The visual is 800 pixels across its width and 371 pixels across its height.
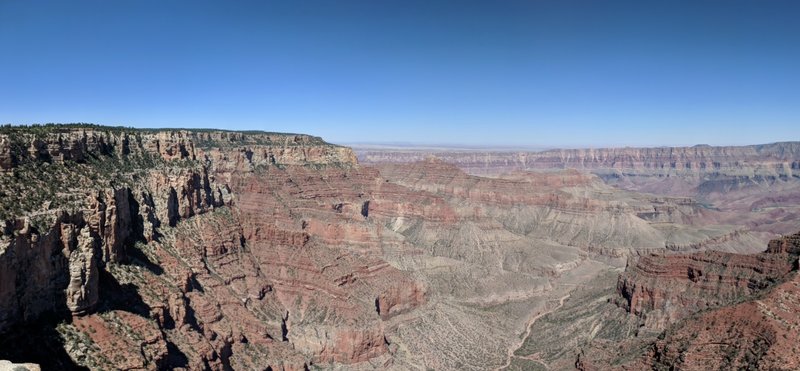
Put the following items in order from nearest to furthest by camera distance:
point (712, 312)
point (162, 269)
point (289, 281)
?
point (712, 312) → point (162, 269) → point (289, 281)

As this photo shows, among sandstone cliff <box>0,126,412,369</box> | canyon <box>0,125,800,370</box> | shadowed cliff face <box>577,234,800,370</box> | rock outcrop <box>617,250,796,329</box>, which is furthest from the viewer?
rock outcrop <box>617,250,796,329</box>

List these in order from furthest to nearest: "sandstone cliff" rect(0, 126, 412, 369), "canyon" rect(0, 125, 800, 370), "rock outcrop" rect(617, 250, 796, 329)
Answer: "rock outcrop" rect(617, 250, 796, 329), "canyon" rect(0, 125, 800, 370), "sandstone cliff" rect(0, 126, 412, 369)

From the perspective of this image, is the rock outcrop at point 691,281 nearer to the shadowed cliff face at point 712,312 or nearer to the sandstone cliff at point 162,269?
the shadowed cliff face at point 712,312

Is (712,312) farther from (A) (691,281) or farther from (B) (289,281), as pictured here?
(B) (289,281)

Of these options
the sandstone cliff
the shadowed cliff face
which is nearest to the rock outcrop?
the shadowed cliff face

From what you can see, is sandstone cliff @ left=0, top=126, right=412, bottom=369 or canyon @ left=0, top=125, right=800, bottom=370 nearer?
sandstone cliff @ left=0, top=126, right=412, bottom=369

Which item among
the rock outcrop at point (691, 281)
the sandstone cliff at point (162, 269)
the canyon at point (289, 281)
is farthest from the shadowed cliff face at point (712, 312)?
the sandstone cliff at point (162, 269)

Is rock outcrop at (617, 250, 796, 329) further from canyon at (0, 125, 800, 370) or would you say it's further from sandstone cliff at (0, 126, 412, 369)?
sandstone cliff at (0, 126, 412, 369)

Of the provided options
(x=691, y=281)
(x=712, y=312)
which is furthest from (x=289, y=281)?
(x=691, y=281)
